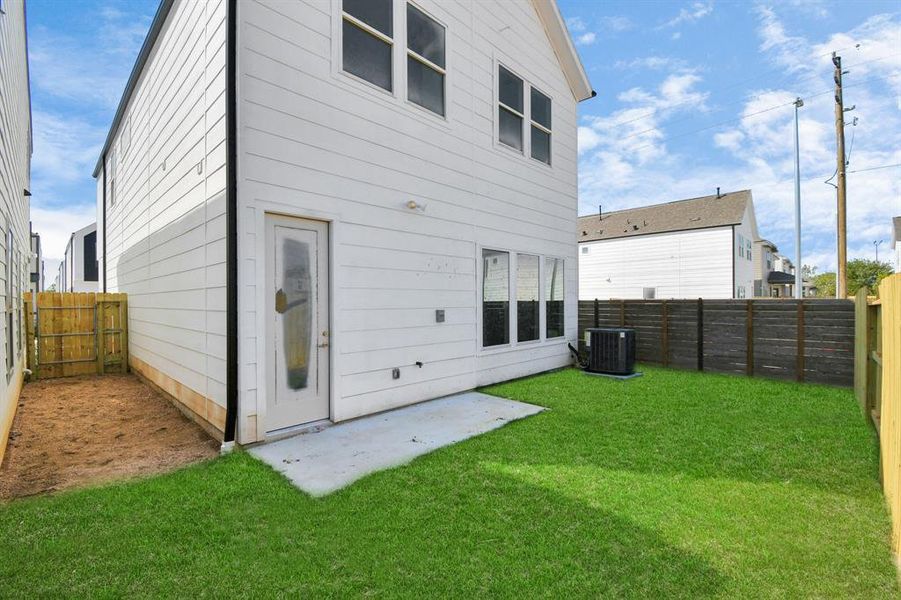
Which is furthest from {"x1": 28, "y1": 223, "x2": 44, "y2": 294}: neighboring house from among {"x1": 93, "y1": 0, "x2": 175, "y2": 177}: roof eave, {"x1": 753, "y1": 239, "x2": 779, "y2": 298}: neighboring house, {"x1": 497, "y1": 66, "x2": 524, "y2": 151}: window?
{"x1": 753, "y1": 239, "x2": 779, "y2": 298}: neighboring house

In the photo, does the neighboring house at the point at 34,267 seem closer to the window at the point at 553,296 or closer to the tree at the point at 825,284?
the window at the point at 553,296

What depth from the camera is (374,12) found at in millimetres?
5043

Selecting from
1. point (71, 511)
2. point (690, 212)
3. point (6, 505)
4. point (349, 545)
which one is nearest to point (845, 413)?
point (349, 545)

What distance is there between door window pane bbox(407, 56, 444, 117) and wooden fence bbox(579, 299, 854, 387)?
18.7ft

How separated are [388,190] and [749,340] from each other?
699 cm

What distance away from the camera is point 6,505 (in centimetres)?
289

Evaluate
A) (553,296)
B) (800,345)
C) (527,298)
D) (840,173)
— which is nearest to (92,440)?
(527,298)

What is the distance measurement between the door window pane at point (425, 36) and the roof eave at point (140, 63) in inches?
116

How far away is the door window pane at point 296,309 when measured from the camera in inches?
169

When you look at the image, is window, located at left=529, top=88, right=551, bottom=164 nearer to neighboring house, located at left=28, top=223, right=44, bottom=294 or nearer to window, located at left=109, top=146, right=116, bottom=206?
window, located at left=109, top=146, right=116, bottom=206

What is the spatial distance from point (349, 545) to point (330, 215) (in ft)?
10.7

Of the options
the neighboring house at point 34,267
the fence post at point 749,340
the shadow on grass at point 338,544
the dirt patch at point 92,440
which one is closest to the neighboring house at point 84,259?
the neighboring house at point 34,267

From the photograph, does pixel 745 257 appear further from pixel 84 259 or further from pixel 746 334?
pixel 84 259

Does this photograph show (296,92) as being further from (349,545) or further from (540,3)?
(540,3)
